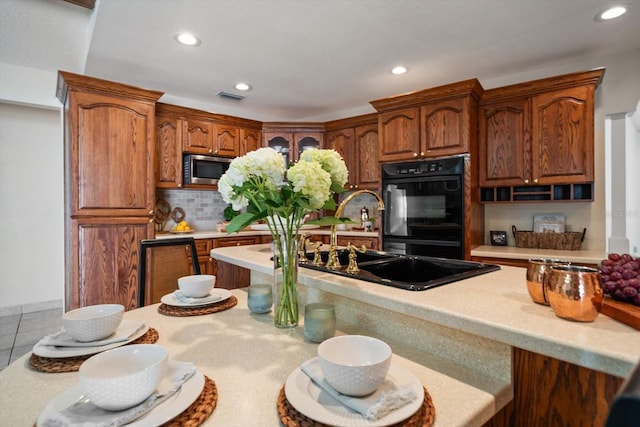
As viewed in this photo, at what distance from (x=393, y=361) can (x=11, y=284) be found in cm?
453

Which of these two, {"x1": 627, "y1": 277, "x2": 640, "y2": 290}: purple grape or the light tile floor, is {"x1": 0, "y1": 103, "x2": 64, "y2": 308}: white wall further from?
{"x1": 627, "y1": 277, "x2": 640, "y2": 290}: purple grape

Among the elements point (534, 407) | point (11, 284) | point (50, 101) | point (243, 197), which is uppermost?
point (50, 101)

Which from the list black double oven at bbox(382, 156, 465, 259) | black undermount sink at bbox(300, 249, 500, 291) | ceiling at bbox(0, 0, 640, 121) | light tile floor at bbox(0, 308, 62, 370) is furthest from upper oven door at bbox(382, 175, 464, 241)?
light tile floor at bbox(0, 308, 62, 370)

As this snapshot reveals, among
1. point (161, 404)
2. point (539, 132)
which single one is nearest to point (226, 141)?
point (539, 132)

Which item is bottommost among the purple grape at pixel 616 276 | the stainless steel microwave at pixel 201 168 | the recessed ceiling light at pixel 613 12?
the purple grape at pixel 616 276

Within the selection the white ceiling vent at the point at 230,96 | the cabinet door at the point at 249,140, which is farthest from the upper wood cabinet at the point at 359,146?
the white ceiling vent at the point at 230,96

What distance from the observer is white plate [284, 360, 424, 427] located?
569 mm

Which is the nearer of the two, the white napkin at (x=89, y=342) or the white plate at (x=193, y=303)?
the white napkin at (x=89, y=342)

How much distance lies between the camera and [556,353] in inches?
25.5

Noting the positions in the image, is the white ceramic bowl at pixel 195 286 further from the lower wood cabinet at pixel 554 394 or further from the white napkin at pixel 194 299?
the lower wood cabinet at pixel 554 394

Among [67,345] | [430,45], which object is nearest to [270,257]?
[67,345]

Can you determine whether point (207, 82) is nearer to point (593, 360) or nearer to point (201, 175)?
point (201, 175)

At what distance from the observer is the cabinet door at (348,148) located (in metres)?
4.05

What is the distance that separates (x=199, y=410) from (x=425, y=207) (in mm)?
2809
